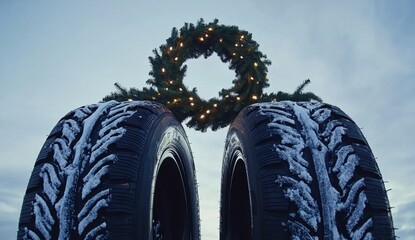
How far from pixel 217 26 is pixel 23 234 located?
6.66m

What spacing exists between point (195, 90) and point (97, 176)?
18.7ft

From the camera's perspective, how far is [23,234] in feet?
7.28

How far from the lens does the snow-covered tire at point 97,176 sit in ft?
6.97

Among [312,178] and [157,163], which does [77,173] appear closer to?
[157,163]

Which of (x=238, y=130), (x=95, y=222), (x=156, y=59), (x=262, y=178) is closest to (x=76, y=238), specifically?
(x=95, y=222)

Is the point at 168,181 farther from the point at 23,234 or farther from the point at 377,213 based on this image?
the point at 377,213

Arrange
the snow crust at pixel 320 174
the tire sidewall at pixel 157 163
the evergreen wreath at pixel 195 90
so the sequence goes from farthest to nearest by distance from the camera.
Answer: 1. the evergreen wreath at pixel 195 90
2. the tire sidewall at pixel 157 163
3. the snow crust at pixel 320 174

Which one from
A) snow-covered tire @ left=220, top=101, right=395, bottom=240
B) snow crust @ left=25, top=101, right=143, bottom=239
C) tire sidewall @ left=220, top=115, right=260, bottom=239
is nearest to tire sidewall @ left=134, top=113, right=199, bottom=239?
snow crust @ left=25, top=101, right=143, bottom=239

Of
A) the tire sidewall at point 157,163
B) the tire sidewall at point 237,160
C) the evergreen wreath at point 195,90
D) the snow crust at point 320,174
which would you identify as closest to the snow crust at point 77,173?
the tire sidewall at point 157,163

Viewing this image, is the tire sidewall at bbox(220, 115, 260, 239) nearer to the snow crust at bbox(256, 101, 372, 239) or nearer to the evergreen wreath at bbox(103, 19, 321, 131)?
the snow crust at bbox(256, 101, 372, 239)

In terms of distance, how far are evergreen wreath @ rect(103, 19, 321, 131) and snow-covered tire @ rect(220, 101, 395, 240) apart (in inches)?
186

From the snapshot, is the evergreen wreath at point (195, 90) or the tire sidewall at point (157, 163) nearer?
the tire sidewall at point (157, 163)

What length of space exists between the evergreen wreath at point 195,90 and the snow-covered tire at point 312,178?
4.73 meters

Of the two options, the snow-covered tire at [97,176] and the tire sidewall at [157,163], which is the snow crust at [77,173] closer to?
the snow-covered tire at [97,176]
